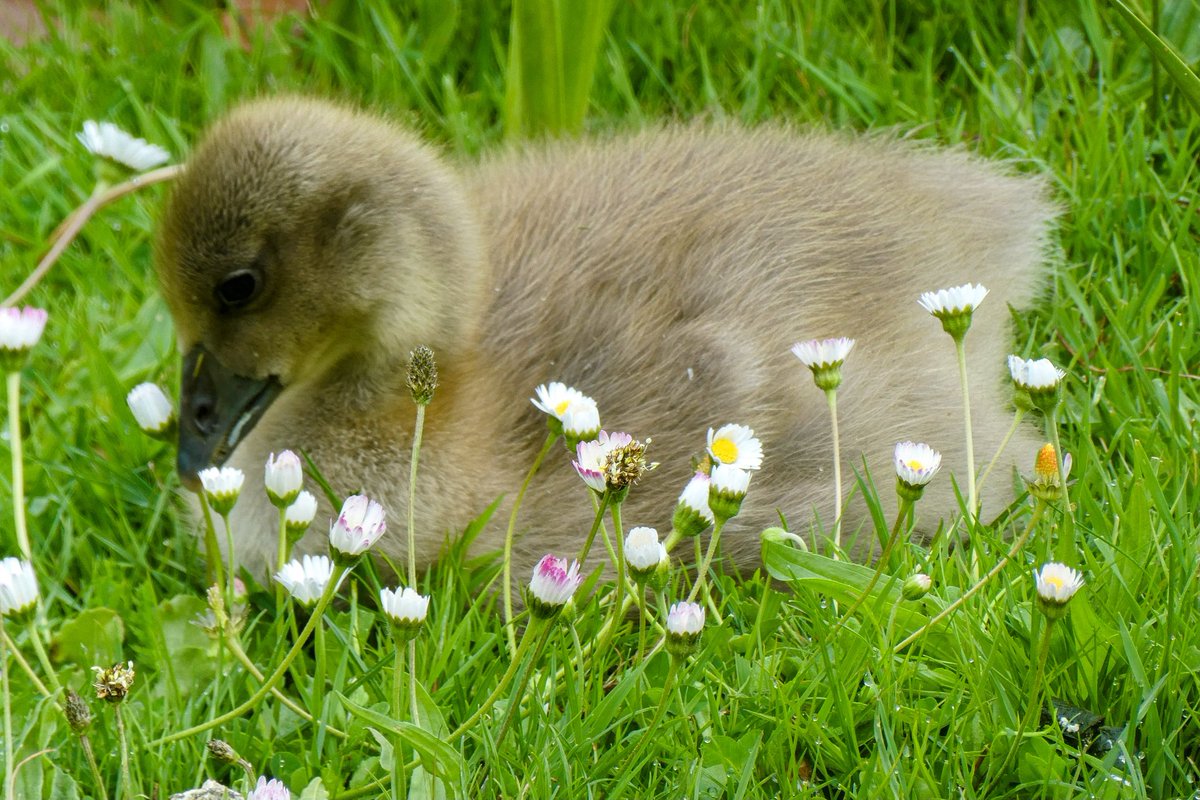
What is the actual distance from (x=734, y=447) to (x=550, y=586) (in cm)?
54

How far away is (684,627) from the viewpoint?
1.68 metres

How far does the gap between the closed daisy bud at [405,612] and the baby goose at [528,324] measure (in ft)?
2.64

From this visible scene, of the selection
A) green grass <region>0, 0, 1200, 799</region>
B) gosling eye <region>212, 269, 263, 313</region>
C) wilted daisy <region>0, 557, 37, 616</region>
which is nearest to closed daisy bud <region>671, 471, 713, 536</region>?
green grass <region>0, 0, 1200, 799</region>

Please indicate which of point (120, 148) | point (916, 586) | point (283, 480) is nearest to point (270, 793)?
point (283, 480)

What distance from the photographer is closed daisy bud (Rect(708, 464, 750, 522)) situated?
1.75m

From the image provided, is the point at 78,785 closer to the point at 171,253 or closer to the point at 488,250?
the point at 171,253

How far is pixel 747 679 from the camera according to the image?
6.48 feet

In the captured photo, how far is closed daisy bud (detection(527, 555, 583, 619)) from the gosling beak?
101 cm

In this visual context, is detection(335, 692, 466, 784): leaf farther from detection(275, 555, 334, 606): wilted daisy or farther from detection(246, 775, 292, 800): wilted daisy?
detection(275, 555, 334, 606): wilted daisy

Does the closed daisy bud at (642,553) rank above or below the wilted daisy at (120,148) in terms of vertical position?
above

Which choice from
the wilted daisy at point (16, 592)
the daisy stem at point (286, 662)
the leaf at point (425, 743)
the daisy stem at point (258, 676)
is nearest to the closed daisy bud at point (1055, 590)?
the leaf at point (425, 743)

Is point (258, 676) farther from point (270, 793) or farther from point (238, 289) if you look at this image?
point (238, 289)

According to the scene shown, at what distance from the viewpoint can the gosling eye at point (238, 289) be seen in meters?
2.44

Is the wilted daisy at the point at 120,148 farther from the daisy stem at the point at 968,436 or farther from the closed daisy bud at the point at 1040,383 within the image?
the closed daisy bud at the point at 1040,383
